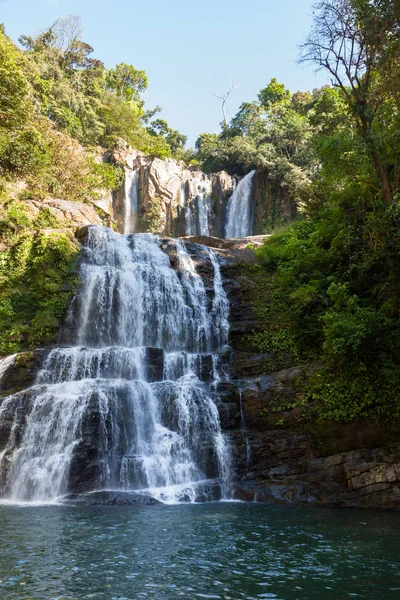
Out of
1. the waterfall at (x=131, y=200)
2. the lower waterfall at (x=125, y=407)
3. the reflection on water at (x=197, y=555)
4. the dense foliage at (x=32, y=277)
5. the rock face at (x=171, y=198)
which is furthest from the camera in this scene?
the rock face at (x=171, y=198)

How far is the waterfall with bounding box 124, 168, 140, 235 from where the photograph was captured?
34812 mm

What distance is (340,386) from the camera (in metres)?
13.2

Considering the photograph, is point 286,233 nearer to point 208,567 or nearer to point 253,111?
point 208,567

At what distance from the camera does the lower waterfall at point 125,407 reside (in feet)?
39.9

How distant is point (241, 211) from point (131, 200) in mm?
8739

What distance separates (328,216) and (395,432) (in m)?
12.2

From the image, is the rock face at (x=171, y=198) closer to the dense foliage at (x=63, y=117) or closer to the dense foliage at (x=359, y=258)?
the dense foliage at (x=63, y=117)

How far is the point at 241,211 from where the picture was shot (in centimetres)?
3619

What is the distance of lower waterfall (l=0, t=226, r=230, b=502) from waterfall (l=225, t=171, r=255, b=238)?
55.7 ft

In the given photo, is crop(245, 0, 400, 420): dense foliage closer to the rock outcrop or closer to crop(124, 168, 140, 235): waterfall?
the rock outcrop

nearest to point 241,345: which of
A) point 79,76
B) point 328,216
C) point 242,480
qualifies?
point 242,480

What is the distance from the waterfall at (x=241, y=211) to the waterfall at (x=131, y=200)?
7303 millimetres

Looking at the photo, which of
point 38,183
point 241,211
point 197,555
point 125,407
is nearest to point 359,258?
point 125,407

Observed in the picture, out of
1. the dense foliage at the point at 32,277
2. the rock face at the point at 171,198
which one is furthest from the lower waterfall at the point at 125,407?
the rock face at the point at 171,198
